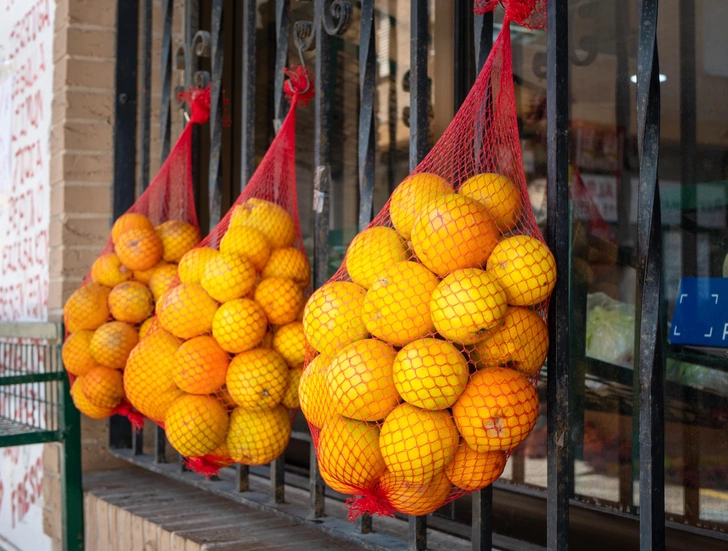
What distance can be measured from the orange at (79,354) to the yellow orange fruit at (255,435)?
65 centimetres

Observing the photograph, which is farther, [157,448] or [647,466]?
[157,448]

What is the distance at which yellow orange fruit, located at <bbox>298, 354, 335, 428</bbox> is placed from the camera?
1352 millimetres

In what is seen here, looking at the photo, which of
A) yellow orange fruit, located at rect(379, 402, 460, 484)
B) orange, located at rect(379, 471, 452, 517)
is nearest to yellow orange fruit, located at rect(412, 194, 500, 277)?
yellow orange fruit, located at rect(379, 402, 460, 484)

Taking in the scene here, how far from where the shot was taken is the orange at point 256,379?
5.59 feet

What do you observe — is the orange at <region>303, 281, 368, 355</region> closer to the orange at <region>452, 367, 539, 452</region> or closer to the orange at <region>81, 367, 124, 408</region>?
the orange at <region>452, 367, 539, 452</region>

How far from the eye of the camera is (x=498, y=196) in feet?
4.47

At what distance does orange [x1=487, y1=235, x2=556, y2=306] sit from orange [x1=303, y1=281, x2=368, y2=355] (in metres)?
0.24

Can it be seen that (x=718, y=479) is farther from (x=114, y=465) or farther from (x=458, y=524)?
(x=114, y=465)

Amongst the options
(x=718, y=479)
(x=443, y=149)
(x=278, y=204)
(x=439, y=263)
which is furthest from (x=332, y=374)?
(x=718, y=479)

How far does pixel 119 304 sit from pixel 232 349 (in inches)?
23.1

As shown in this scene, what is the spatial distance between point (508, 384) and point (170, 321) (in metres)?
0.86

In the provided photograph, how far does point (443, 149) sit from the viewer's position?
145cm

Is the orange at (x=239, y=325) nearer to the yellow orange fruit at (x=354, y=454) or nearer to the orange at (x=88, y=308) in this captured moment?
the yellow orange fruit at (x=354, y=454)

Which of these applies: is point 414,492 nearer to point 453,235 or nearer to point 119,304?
point 453,235
